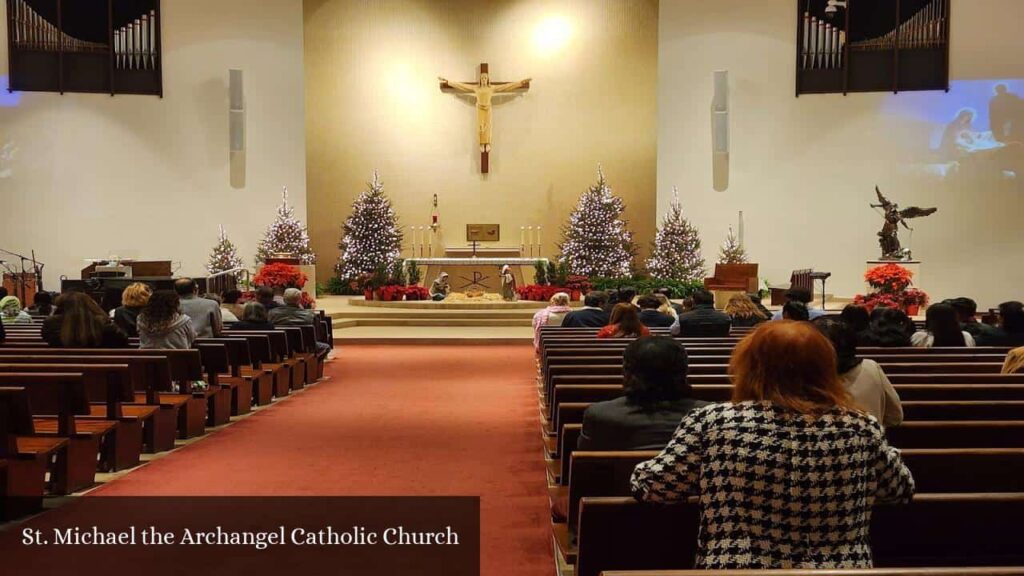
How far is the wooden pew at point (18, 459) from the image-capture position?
391cm

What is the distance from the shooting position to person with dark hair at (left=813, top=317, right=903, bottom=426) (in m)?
3.09

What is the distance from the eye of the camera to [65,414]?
4434mm

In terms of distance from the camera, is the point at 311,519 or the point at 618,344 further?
the point at 618,344

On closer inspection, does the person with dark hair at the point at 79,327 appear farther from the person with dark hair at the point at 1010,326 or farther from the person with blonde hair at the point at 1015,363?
the person with dark hair at the point at 1010,326

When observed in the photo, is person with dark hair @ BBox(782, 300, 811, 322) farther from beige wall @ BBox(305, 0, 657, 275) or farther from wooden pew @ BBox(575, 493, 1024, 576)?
beige wall @ BBox(305, 0, 657, 275)

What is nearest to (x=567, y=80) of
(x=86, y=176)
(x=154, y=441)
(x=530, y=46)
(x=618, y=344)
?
(x=530, y=46)

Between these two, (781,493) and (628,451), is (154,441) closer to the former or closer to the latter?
(628,451)

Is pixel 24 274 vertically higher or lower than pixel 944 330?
higher

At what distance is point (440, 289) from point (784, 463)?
46.4ft

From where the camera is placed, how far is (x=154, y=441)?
18.0ft

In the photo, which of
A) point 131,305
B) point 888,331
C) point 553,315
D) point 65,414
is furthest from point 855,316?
point 131,305

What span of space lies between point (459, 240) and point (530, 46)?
13.2ft

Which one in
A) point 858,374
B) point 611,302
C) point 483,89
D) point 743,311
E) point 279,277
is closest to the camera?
point 858,374

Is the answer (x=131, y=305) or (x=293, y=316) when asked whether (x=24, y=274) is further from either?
(x=131, y=305)
